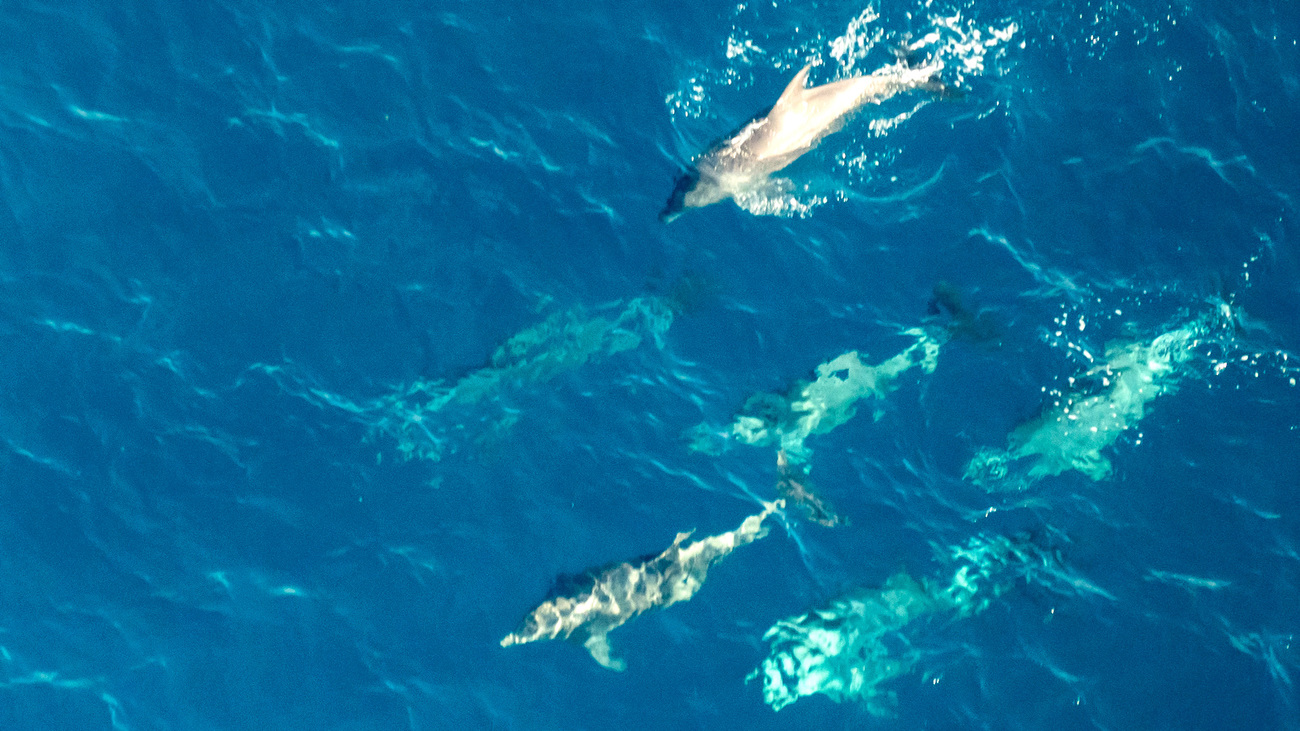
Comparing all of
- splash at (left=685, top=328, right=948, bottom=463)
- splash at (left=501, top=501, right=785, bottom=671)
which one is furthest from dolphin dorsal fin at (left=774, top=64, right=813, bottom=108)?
splash at (left=501, top=501, right=785, bottom=671)

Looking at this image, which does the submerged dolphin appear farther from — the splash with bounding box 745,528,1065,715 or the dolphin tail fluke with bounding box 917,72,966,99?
the splash with bounding box 745,528,1065,715

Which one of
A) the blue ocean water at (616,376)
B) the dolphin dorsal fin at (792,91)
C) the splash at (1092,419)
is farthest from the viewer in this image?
the dolphin dorsal fin at (792,91)

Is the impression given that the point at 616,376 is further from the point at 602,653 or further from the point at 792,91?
the point at 792,91

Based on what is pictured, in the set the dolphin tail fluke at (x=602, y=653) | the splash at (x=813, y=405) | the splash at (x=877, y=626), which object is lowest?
the splash at (x=877, y=626)

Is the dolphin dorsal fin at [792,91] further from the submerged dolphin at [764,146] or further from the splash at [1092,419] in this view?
the splash at [1092,419]

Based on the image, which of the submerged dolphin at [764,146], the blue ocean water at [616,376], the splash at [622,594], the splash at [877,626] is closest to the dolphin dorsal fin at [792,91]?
the submerged dolphin at [764,146]

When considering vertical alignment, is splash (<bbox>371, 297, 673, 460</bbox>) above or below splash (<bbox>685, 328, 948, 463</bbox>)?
above

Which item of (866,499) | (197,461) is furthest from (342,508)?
(866,499)
